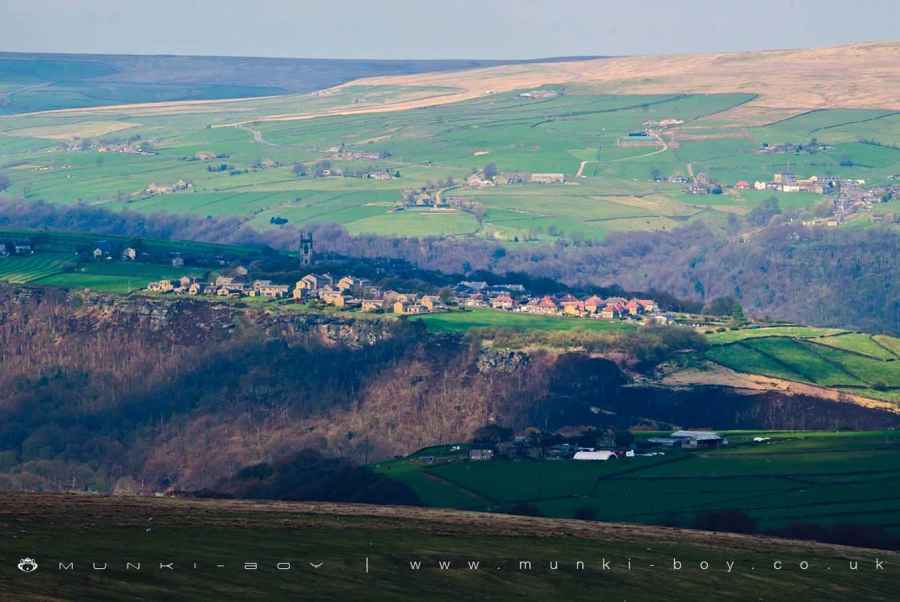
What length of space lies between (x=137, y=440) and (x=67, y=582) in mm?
79837

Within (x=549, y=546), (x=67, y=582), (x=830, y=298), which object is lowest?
(x=830, y=298)

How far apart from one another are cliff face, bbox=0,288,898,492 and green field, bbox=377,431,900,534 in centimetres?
1697

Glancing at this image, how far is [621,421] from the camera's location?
115 meters

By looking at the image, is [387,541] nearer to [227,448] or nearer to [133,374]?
[227,448]

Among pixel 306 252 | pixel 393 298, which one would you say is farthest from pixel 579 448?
pixel 306 252

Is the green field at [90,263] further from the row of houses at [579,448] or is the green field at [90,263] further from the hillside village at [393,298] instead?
the row of houses at [579,448]

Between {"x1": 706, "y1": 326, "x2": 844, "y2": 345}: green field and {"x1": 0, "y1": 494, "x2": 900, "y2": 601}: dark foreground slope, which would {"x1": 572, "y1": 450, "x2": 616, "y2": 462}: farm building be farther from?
{"x1": 706, "y1": 326, "x2": 844, "y2": 345}: green field

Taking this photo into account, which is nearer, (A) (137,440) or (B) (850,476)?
(B) (850,476)

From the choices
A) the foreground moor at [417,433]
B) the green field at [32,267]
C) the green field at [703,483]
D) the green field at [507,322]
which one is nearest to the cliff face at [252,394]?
the foreground moor at [417,433]

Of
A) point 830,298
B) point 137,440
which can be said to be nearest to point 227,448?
point 137,440

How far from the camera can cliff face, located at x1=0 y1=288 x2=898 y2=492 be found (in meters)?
112

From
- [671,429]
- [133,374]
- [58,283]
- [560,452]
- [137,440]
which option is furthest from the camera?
[58,283]

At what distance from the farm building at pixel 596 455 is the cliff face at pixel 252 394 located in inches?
682

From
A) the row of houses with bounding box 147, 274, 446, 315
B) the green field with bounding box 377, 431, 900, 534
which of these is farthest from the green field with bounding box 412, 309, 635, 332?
the green field with bounding box 377, 431, 900, 534
